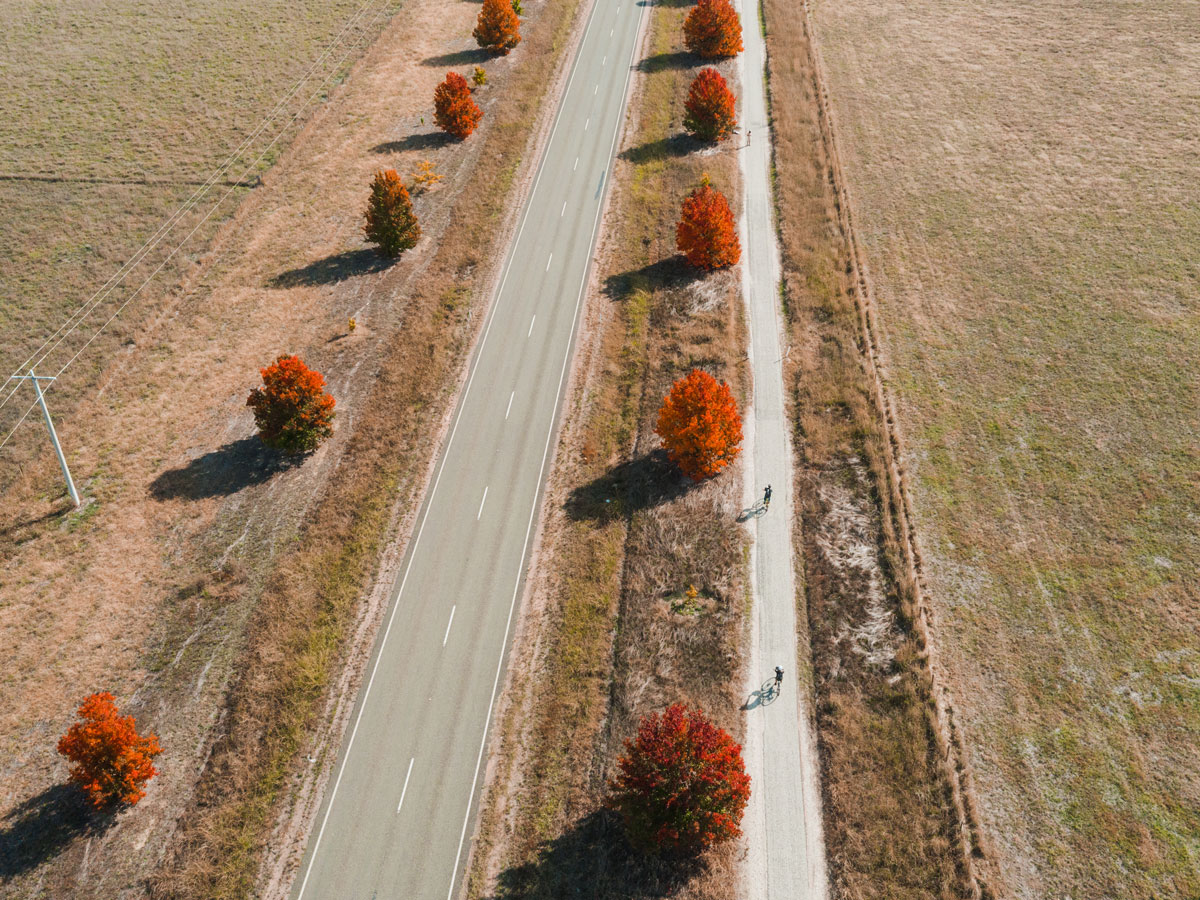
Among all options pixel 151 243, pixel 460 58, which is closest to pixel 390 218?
pixel 151 243

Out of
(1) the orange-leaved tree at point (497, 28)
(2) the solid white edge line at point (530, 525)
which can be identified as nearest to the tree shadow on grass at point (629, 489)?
(2) the solid white edge line at point (530, 525)

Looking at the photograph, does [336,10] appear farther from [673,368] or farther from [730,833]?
[730,833]

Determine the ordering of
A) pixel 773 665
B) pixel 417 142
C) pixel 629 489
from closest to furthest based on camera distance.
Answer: pixel 773 665 < pixel 629 489 < pixel 417 142

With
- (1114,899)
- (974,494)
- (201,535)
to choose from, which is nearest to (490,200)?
(201,535)

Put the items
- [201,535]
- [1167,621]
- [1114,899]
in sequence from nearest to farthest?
[1114,899] < [1167,621] < [201,535]

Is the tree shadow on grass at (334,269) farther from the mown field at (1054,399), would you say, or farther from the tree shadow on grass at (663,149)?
the mown field at (1054,399)

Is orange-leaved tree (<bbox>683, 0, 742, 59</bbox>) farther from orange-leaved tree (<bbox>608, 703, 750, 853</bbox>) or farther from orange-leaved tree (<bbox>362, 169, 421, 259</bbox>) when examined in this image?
orange-leaved tree (<bbox>608, 703, 750, 853</bbox>)

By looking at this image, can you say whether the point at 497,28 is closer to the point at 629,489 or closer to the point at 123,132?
the point at 123,132
